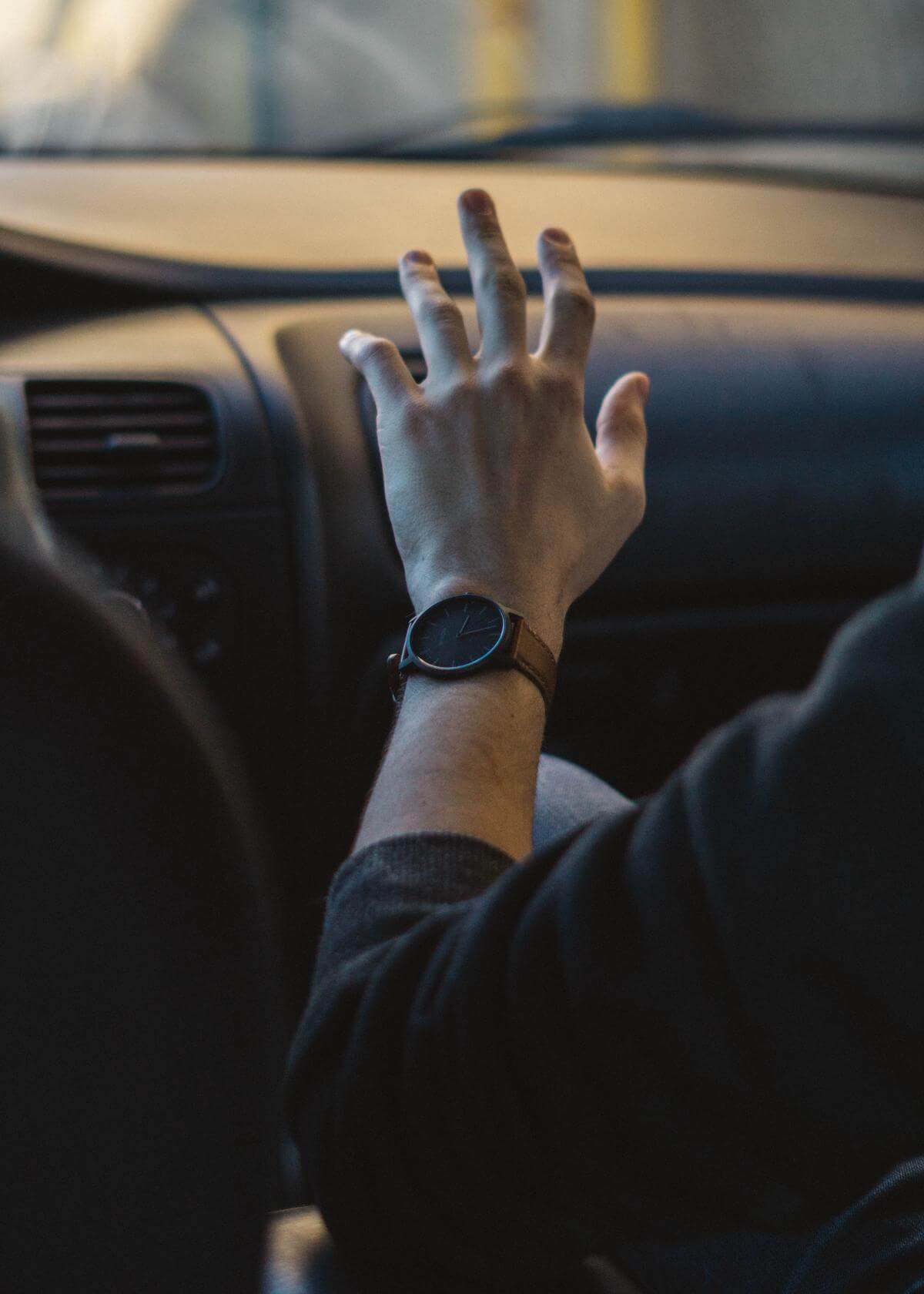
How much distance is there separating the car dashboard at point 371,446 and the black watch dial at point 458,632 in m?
0.63

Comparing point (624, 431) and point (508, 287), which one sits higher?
point (508, 287)

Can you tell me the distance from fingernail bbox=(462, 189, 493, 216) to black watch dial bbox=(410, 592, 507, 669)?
40 centimetres

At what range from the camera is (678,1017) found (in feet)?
1.87

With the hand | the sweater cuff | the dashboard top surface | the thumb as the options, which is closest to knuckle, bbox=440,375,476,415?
the hand

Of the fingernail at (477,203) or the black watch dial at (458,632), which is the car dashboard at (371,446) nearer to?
Answer: the fingernail at (477,203)

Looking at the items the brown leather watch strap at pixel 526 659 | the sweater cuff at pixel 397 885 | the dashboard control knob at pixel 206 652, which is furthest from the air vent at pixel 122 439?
the sweater cuff at pixel 397 885

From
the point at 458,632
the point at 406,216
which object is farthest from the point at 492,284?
the point at 406,216

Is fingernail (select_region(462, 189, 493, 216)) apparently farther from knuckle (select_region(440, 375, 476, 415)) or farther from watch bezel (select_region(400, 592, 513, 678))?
watch bezel (select_region(400, 592, 513, 678))

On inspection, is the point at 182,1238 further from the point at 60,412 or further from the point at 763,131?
the point at 763,131

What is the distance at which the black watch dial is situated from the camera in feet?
3.37

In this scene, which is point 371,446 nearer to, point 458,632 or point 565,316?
point 565,316

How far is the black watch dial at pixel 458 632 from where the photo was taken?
1.03 m

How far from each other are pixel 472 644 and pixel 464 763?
0.15m

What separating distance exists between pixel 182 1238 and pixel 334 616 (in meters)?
1.36
